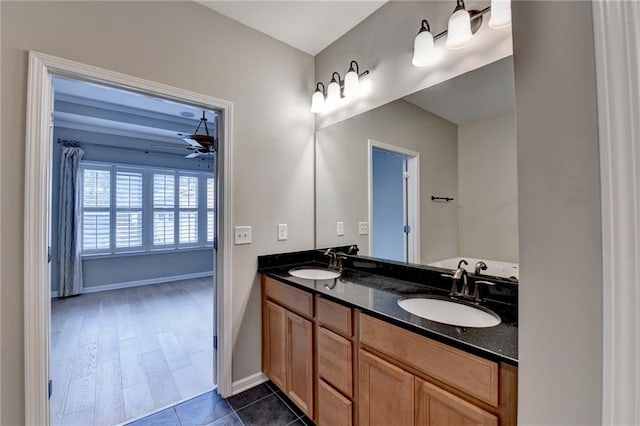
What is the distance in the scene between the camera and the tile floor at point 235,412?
1688 millimetres

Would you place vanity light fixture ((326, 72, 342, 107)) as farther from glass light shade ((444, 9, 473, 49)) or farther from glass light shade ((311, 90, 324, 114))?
glass light shade ((444, 9, 473, 49))

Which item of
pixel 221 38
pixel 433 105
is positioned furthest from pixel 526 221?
pixel 221 38

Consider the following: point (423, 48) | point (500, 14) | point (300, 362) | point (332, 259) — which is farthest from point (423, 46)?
point (300, 362)

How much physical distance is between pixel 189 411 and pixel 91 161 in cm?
445

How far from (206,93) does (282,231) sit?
1.13m

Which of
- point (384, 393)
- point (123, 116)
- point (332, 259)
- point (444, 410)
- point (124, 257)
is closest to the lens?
point (444, 410)

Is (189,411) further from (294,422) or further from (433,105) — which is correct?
(433,105)

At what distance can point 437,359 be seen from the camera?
99cm

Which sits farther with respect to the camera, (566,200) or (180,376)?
(180,376)

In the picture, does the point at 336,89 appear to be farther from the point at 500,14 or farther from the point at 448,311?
the point at 448,311

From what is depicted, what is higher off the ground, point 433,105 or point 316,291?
point 433,105

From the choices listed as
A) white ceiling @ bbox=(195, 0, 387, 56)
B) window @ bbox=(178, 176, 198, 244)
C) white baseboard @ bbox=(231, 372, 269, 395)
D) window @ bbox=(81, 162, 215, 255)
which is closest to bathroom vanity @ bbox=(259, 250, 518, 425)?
white baseboard @ bbox=(231, 372, 269, 395)

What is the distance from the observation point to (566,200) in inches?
17.9

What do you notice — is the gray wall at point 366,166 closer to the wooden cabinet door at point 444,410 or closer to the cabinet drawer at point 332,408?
the wooden cabinet door at point 444,410
